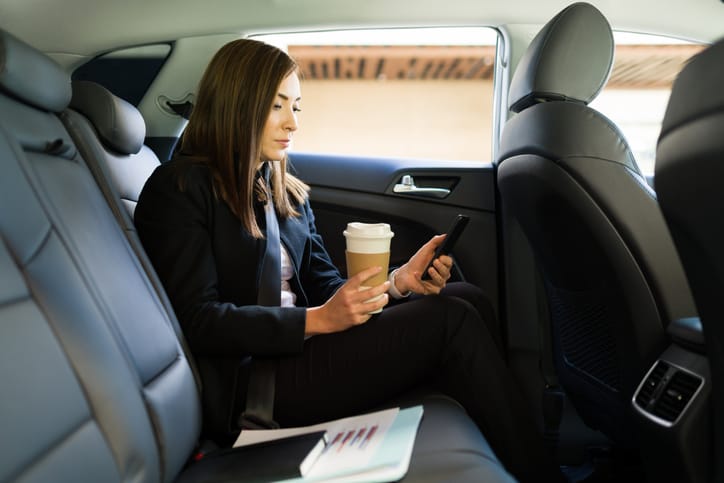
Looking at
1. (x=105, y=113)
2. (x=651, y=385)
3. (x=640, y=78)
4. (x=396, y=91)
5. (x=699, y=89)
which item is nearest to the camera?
(x=699, y=89)

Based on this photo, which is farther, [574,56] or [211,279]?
[574,56]

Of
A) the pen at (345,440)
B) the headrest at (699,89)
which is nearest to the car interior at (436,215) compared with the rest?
the headrest at (699,89)

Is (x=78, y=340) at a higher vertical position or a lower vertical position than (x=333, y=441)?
higher

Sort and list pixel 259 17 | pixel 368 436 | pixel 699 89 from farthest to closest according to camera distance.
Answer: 1. pixel 259 17
2. pixel 368 436
3. pixel 699 89

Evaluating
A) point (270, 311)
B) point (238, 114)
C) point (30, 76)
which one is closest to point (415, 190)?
point (238, 114)

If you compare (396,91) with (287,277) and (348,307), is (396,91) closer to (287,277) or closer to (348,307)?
(287,277)

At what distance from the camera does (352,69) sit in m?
2.49

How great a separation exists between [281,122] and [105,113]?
14.9 inches

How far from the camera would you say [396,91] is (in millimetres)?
2807

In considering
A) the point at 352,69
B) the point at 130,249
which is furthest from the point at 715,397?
the point at 352,69

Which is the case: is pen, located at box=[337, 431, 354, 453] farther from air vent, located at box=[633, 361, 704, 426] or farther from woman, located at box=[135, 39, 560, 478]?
air vent, located at box=[633, 361, 704, 426]

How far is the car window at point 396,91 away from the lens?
2.02m

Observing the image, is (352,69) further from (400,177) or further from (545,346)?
(545,346)

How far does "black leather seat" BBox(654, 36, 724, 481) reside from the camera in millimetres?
645
